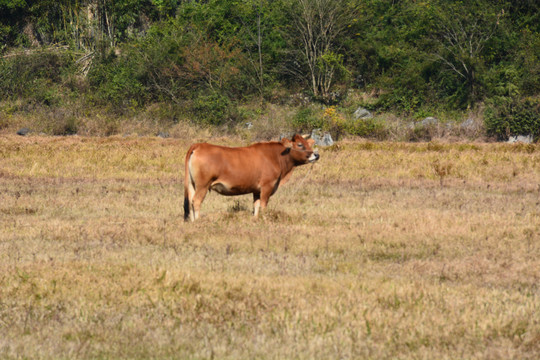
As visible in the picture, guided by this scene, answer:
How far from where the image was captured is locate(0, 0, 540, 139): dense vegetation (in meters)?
39.1

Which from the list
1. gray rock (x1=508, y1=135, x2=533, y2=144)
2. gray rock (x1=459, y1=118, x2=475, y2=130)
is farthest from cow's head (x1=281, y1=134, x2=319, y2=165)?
gray rock (x1=459, y1=118, x2=475, y2=130)

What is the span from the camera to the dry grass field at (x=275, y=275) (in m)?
6.26

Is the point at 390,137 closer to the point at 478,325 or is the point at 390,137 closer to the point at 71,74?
the point at 71,74

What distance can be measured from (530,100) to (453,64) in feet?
23.2

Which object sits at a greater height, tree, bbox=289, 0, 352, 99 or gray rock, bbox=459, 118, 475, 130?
tree, bbox=289, 0, 352, 99

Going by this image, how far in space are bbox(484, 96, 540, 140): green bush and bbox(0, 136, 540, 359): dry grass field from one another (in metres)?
16.3

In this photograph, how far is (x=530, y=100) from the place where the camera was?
3356 cm

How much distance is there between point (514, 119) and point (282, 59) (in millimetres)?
16072

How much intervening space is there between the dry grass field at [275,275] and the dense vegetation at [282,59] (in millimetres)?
21460

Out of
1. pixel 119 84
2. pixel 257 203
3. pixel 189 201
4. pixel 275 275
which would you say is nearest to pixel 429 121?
pixel 119 84

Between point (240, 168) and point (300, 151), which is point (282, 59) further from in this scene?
point (240, 168)

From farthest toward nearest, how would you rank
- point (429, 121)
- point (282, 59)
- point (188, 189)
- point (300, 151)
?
point (282, 59), point (429, 121), point (300, 151), point (188, 189)

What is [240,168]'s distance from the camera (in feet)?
40.4

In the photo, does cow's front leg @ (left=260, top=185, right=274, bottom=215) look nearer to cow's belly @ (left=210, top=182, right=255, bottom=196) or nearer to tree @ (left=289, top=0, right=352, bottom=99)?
cow's belly @ (left=210, top=182, right=255, bottom=196)
